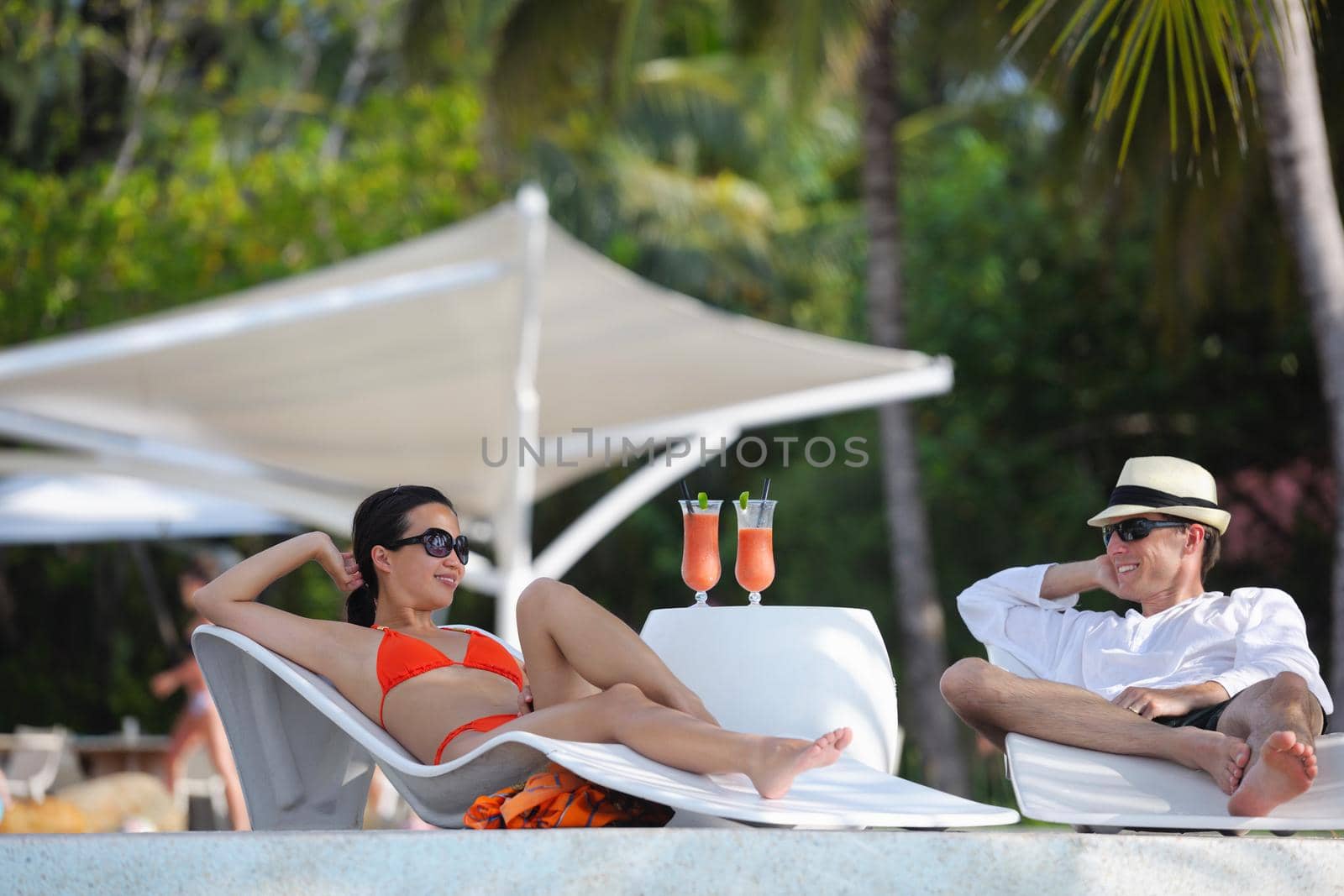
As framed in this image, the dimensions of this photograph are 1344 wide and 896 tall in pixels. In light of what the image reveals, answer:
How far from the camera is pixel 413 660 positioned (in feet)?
10.1

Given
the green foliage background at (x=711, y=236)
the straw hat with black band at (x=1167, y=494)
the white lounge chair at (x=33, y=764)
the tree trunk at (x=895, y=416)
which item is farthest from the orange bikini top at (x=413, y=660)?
the green foliage background at (x=711, y=236)

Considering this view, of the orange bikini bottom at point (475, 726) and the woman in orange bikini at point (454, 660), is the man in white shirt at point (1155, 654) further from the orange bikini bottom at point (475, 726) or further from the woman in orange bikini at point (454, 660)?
the orange bikini bottom at point (475, 726)

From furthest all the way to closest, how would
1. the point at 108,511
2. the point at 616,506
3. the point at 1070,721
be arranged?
the point at 108,511, the point at 616,506, the point at 1070,721

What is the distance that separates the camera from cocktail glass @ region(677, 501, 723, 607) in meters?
3.36

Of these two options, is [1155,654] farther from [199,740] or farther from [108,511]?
[108,511]

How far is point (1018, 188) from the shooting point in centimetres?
1418

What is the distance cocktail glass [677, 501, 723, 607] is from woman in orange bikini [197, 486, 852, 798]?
1.44 feet

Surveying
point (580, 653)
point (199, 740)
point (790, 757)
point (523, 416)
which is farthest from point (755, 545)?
point (199, 740)

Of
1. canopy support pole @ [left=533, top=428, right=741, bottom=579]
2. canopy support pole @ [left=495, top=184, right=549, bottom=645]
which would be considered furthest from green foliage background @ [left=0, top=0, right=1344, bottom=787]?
canopy support pole @ [left=495, top=184, right=549, bottom=645]

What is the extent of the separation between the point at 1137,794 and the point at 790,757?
2.57 feet

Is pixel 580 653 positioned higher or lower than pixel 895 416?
lower

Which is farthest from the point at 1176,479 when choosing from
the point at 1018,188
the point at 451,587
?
the point at 1018,188

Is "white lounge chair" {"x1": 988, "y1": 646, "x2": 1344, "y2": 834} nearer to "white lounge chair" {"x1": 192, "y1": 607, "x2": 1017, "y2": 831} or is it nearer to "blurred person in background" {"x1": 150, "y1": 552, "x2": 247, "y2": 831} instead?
"white lounge chair" {"x1": 192, "y1": 607, "x2": 1017, "y2": 831}

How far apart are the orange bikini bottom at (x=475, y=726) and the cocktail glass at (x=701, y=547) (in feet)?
1.89
